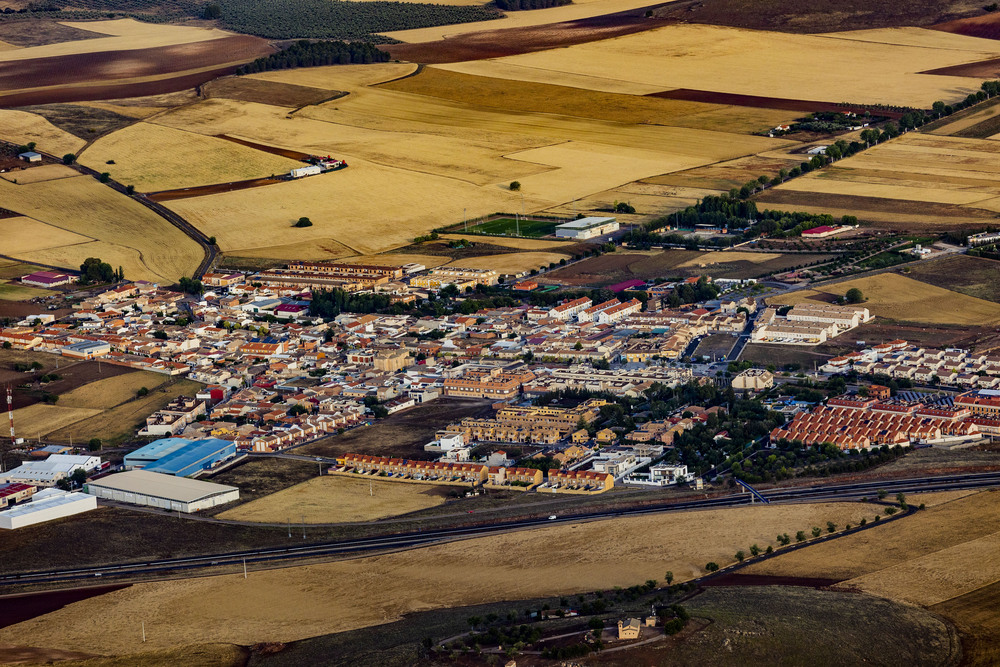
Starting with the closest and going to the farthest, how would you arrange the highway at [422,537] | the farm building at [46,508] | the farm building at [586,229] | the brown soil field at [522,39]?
the highway at [422,537], the farm building at [46,508], the farm building at [586,229], the brown soil field at [522,39]

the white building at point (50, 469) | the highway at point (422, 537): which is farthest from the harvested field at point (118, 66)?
the highway at point (422, 537)

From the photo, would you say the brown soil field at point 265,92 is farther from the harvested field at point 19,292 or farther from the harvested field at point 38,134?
the harvested field at point 19,292

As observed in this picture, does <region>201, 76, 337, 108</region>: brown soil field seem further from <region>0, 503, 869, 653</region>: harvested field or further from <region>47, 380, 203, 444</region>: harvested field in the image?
<region>0, 503, 869, 653</region>: harvested field

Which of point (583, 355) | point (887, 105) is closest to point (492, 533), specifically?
point (583, 355)

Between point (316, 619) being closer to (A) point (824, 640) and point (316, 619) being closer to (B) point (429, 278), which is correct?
(A) point (824, 640)

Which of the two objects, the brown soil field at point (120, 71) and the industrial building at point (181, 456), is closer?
the industrial building at point (181, 456)

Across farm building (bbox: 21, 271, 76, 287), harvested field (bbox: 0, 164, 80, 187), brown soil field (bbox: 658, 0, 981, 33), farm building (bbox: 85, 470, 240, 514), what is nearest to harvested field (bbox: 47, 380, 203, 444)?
farm building (bbox: 85, 470, 240, 514)
